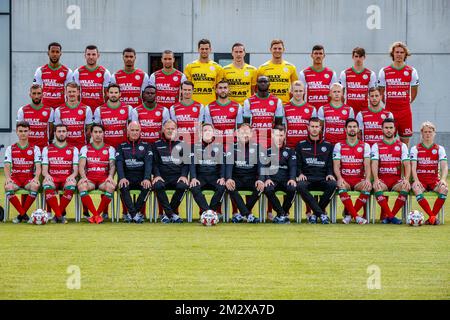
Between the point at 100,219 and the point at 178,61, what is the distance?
1203 cm

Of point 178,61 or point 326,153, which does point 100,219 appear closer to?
point 326,153

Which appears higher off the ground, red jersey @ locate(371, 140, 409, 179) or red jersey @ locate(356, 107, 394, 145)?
red jersey @ locate(356, 107, 394, 145)

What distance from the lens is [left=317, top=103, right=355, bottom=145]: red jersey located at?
42.5 ft

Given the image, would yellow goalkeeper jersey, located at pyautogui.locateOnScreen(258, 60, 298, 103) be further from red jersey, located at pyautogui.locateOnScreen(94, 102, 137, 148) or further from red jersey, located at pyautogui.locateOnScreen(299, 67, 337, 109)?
red jersey, located at pyautogui.locateOnScreen(94, 102, 137, 148)

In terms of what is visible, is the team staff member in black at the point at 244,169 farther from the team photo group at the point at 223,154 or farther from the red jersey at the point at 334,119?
the red jersey at the point at 334,119

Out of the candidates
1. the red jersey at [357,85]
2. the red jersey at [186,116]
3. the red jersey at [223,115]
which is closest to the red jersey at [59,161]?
the red jersey at [186,116]

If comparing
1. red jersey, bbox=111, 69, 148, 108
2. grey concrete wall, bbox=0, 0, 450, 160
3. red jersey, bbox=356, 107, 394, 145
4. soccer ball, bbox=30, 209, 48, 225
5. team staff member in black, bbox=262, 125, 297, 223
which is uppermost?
grey concrete wall, bbox=0, 0, 450, 160

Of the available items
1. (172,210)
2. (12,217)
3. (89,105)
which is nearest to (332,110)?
(172,210)

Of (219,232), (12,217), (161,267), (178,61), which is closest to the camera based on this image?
(161,267)

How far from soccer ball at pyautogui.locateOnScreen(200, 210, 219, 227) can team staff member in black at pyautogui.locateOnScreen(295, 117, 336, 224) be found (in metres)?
1.25

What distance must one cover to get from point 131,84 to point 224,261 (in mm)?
5464

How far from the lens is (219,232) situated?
11.2 m

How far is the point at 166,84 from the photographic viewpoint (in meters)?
13.6

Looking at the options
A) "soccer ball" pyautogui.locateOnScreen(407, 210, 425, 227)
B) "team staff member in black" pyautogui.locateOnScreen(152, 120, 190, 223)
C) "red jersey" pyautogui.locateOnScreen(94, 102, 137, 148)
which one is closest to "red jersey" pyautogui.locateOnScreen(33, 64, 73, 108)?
"red jersey" pyautogui.locateOnScreen(94, 102, 137, 148)
